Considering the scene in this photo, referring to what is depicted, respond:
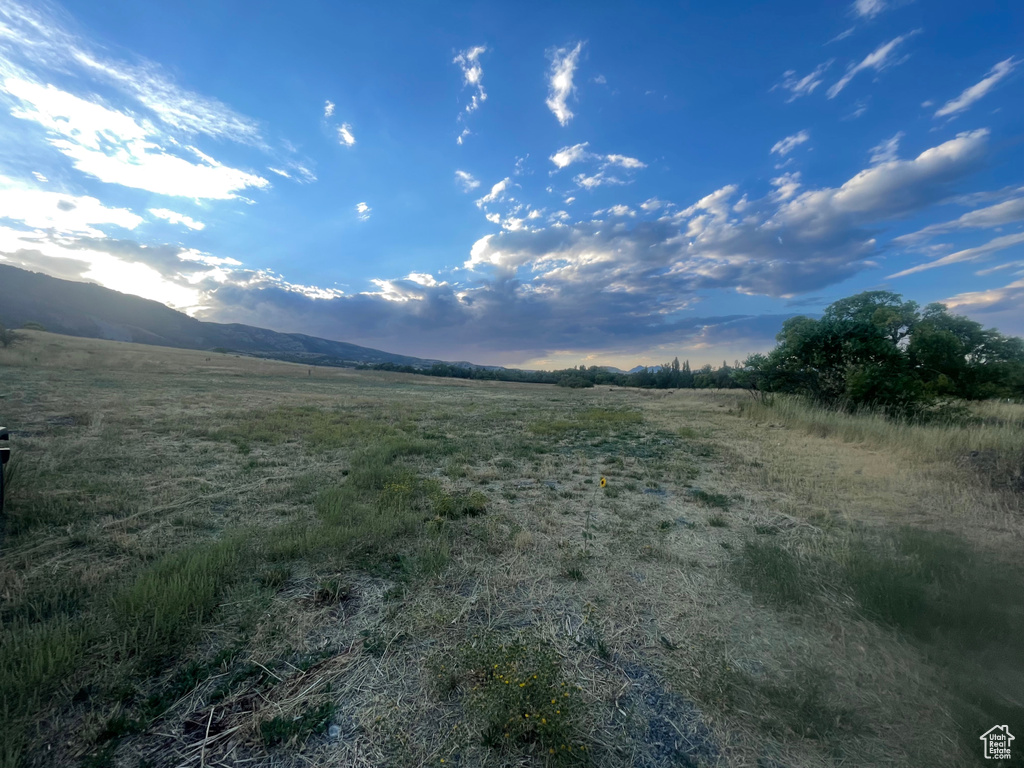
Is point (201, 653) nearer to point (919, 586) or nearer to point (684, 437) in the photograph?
point (919, 586)

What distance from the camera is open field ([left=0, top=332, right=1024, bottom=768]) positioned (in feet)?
8.41

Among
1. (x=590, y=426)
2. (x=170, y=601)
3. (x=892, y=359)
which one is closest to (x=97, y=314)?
(x=590, y=426)

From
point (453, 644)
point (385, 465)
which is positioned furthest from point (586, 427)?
point (453, 644)

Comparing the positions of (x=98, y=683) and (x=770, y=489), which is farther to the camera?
(x=770, y=489)

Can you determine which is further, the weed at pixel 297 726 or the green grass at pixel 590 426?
the green grass at pixel 590 426

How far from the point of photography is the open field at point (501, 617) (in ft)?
8.41

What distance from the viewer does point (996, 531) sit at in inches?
218

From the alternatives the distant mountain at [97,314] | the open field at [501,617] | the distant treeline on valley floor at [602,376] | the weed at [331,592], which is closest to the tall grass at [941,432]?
the open field at [501,617]

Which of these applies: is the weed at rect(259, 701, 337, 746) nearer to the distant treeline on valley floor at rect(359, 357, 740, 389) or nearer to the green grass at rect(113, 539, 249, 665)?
the green grass at rect(113, 539, 249, 665)

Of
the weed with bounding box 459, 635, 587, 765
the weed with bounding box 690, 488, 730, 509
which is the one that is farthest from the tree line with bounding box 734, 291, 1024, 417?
the weed with bounding box 459, 635, 587, 765

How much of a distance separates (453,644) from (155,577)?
3.10m

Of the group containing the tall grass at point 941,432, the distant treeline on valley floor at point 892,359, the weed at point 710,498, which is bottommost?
the weed at point 710,498

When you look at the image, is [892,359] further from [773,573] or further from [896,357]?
[773,573]

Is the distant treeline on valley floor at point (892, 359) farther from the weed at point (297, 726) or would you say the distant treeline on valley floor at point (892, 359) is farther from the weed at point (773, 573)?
the weed at point (297, 726)
